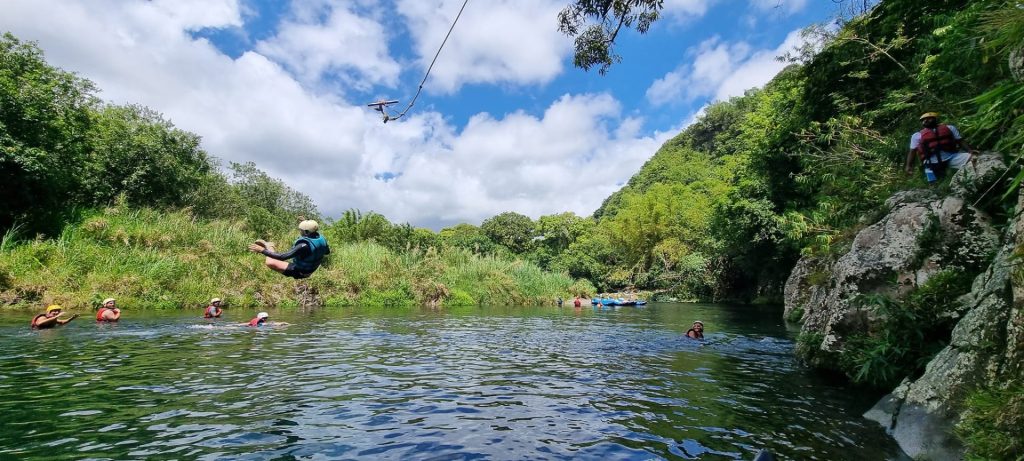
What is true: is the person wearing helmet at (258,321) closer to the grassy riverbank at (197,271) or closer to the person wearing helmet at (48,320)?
the person wearing helmet at (48,320)

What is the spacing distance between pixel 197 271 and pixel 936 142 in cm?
2820

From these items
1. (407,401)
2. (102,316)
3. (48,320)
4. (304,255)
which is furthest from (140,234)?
(407,401)

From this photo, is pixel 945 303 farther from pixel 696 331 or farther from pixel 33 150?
pixel 33 150

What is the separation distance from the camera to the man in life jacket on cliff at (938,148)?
8.16 m


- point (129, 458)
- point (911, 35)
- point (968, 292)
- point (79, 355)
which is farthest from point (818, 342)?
point (79, 355)

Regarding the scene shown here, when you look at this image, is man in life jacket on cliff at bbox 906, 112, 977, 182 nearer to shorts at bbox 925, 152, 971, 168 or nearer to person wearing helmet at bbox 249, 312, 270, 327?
shorts at bbox 925, 152, 971, 168

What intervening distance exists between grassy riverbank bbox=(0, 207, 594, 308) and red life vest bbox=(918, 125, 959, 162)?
2613 centimetres

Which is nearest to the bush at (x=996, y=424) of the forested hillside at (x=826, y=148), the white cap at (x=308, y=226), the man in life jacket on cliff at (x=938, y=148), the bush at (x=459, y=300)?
the forested hillside at (x=826, y=148)

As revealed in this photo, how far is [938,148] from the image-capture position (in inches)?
331

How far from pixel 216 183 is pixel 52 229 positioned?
1799cm

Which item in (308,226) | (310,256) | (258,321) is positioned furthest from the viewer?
(258,321)

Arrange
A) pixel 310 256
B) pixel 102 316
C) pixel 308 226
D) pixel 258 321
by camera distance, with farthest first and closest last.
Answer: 1. pixel 258 321
2. pixel 102 316
3. pixel 310 256
4. pixel 308 226

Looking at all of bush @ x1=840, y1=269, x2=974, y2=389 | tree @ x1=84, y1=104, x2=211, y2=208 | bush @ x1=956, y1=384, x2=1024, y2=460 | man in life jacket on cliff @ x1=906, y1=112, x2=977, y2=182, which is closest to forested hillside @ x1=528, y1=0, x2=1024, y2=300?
man in life jacket on cliff @ x1=906, y1=112, x2=977, y2=182

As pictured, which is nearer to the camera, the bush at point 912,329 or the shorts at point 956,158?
the bush at point 912,329
